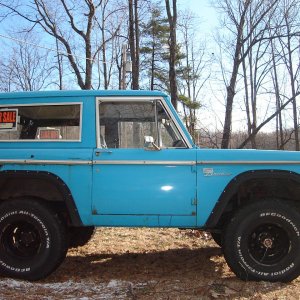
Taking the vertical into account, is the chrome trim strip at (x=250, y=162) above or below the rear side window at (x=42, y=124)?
below

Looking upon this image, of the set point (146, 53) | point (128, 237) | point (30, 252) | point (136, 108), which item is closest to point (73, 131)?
point (136, 108)

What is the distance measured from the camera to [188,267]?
5648 mm

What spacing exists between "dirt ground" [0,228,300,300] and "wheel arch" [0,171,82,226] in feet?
2.47

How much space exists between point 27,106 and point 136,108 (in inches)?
53.6

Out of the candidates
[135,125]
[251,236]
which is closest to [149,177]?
[135,125]

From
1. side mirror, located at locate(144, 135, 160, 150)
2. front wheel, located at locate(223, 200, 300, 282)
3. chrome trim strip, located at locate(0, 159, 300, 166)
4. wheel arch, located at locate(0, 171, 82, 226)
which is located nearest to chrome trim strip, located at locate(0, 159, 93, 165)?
chrome trim strip, located at locate(0, 159, 300, 166)

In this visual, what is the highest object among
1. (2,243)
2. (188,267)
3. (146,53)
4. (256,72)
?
(146,53)

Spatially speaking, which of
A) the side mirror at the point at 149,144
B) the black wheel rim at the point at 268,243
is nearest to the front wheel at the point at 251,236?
the black wheel rim at the point at 268,243

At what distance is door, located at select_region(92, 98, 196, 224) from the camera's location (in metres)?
4.75

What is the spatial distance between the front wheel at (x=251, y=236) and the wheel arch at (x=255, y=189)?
21 centimetres

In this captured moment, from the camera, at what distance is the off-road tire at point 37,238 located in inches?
193

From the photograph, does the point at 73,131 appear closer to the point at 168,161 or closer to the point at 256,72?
the point at 168,161

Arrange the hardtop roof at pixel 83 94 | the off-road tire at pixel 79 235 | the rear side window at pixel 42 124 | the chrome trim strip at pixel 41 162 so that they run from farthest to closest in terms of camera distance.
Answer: the off-road tire at pixel 79 235, the rear side window at pixel 42 124, the hardtop roof at pixel 83 94, the chrome trim strip at pixel 41 162

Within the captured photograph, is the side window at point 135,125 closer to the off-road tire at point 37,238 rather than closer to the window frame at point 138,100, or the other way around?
the window frame at point 138,100
